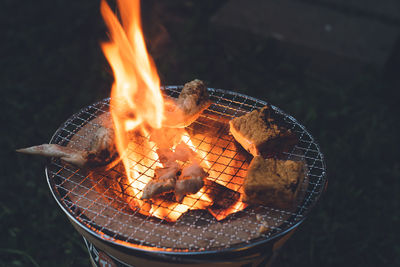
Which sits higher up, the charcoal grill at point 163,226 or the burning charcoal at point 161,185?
the burning charcoal at point 161,185

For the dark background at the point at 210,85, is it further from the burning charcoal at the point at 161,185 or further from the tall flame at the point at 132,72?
the burning charcoal at the point at 161,185

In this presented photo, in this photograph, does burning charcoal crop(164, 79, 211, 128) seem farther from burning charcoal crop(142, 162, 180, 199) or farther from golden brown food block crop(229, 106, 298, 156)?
burning charcoal crop(142, 162, 180, 199)

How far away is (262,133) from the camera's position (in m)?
2.11

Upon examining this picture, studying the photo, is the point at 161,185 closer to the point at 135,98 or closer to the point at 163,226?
the point at 163,226

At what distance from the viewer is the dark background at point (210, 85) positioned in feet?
10.5

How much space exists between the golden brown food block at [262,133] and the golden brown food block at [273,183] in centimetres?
19

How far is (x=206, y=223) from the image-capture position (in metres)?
1.85

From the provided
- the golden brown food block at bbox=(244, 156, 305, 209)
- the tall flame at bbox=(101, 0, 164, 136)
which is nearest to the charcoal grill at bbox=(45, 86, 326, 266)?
the golden brown food block at bbox=(244, 156, 305, 209)

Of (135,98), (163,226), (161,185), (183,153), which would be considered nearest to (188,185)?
(161,185)

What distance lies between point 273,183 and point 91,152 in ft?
3.37

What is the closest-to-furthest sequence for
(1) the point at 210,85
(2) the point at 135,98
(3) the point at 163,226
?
(3) the point at 163,226 → (2) the point at 135,98 → (1) the point at 210,85

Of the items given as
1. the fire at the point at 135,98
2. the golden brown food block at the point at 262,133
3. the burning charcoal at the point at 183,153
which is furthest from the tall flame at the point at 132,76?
the golden brown food block at the point at 262,133

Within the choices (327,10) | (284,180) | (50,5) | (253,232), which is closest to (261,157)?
(284,180)

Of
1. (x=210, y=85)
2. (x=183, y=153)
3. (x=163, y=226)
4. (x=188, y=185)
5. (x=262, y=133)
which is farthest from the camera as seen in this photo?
(x=210, y=85)
